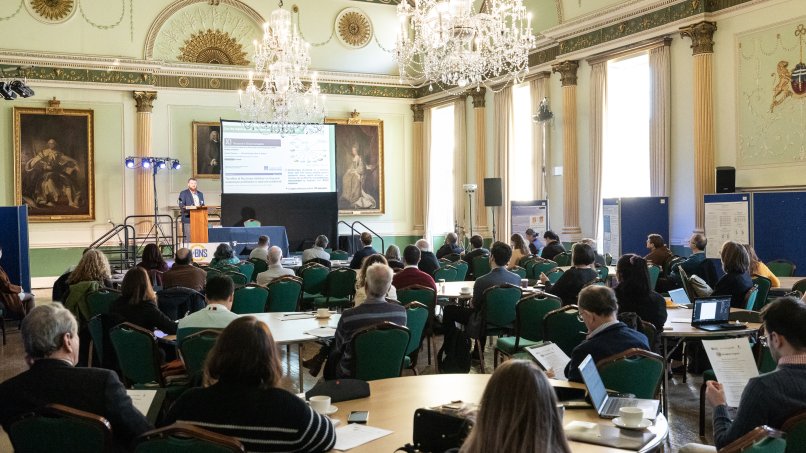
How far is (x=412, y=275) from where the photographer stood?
7.59 meters

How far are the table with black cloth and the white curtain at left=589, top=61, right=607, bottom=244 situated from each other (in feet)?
20.0

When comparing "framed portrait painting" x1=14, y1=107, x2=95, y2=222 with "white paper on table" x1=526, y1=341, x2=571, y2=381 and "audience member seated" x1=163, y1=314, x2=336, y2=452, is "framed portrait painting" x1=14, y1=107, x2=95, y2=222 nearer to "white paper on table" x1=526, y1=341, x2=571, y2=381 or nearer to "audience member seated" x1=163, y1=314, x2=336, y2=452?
"white paper on table" x1=526, y1=341, x2=571, y2=381

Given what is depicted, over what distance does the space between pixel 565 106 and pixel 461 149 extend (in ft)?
14.1

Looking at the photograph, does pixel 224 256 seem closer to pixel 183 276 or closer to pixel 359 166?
pixel 183 276

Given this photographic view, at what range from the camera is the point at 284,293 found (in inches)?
318

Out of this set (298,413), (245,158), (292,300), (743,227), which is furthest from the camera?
(245,158)

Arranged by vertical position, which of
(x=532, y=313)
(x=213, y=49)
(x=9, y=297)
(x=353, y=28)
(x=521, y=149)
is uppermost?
(x=353, y=28)

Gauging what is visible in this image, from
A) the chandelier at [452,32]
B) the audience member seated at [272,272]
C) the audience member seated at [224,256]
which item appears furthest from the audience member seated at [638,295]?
the audience member seated at [224,256]

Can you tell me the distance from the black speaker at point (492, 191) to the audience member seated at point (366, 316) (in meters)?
11.0

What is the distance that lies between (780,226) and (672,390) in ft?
16.2

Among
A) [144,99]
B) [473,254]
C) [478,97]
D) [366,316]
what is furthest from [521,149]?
[366,316]

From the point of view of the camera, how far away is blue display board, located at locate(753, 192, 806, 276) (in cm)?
1035

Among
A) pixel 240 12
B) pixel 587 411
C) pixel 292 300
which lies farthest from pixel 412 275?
pixel 240 12

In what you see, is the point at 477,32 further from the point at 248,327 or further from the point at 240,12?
the point at 240,12
